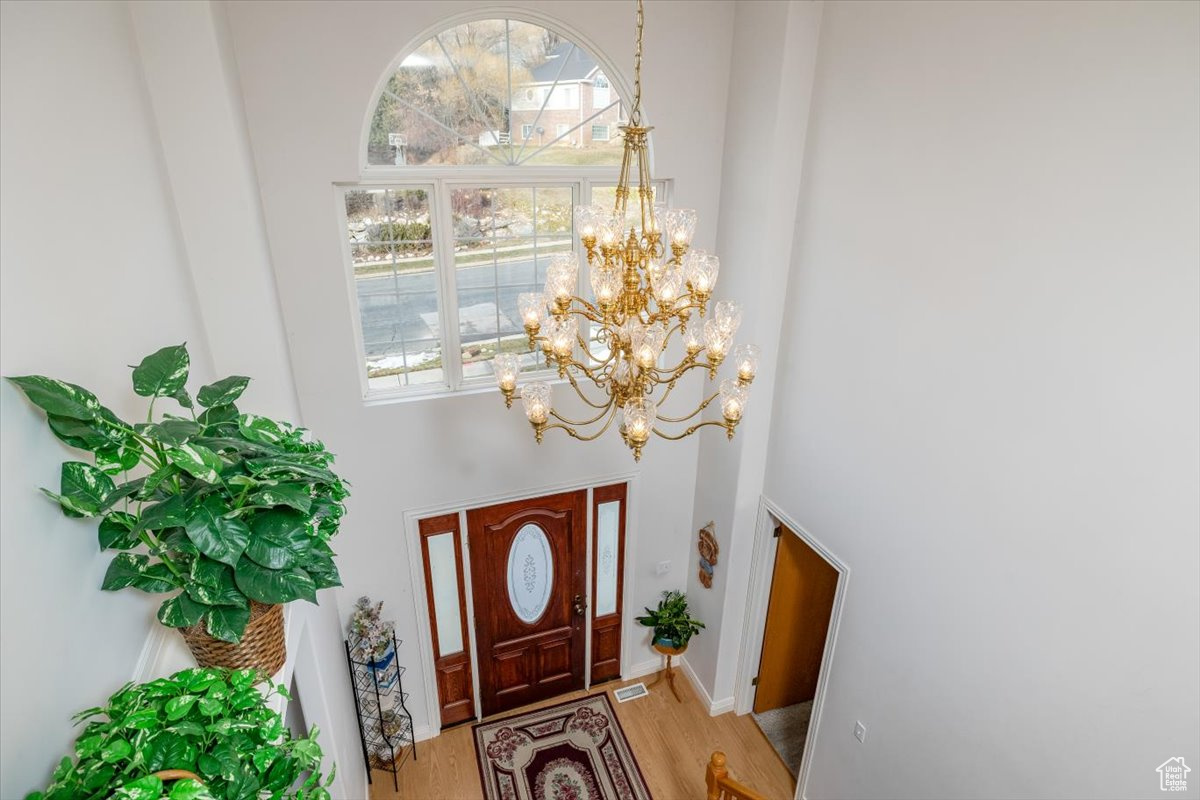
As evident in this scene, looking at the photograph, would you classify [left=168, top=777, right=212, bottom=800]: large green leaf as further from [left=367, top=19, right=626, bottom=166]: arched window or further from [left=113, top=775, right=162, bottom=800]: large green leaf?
[left=367, top=19, right=626, bottom=166]: arched window

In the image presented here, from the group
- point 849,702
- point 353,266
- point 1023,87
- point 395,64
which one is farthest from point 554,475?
point 1023,87

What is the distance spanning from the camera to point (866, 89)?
3557 mm

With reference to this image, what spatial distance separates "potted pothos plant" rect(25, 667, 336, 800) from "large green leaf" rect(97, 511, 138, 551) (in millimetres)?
382

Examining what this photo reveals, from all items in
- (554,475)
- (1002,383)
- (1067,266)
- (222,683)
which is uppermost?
(1067,266)

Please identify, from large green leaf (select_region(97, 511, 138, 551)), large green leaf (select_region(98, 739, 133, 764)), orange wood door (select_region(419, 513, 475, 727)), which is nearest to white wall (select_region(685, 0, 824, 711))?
orange wood door (select_region(419, 513, 475, 727))

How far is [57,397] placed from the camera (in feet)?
5.19

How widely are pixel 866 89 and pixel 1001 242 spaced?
124 centimetres

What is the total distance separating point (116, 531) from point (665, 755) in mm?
4726

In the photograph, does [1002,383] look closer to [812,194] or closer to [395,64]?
[812,194]

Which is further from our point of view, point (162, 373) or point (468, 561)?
point (468, 561)

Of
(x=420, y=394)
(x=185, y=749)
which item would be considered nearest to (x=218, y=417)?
(x=185, y=749)

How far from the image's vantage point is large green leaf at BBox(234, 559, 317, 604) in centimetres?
189

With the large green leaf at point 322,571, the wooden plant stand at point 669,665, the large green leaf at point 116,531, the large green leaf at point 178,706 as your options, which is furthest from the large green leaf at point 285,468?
the wooden plant stand at point 669,665

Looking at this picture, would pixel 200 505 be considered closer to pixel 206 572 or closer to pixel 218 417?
pixel 206 572
